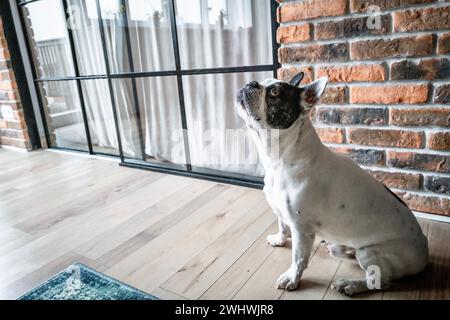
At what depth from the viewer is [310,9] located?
150 centimetres

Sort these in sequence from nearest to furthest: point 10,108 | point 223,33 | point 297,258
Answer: point 297,258 < point 223,33 < point 10,108

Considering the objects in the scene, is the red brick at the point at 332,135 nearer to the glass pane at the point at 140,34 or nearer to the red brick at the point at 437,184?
the red brick at the point at 437,184

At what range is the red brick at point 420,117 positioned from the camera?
136 cm

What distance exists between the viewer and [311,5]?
150 cm

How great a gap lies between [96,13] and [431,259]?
2.60m

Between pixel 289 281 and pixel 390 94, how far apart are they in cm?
88

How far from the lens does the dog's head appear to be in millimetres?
1019

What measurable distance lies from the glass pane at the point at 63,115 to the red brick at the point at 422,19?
2.58 meters

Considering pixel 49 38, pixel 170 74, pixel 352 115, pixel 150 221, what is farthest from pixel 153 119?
pixel 352 115

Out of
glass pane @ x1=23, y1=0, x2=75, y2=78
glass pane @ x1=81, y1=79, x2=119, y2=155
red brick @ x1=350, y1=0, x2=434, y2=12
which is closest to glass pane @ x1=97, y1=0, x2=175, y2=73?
glass pane @ x1=81, y1=79, x2=119, y2=155

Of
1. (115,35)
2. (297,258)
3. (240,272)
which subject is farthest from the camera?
(115,35)

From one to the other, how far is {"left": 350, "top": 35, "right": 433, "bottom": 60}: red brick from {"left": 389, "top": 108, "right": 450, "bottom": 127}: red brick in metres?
0.22

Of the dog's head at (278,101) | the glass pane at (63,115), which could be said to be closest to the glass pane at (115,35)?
the glass pane at (63,115)

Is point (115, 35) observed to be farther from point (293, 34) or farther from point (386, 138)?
point (386, 138)
